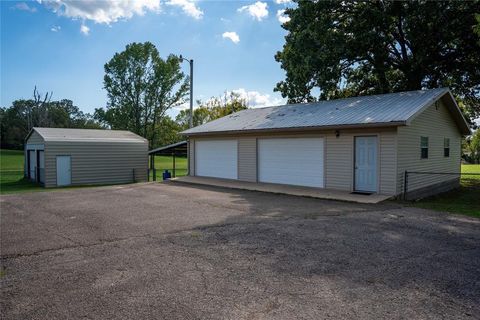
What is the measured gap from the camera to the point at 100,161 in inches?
811

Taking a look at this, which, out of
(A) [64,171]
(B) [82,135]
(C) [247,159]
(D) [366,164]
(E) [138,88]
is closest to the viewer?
(D) [366,164]

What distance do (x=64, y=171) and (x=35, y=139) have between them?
3.14 m

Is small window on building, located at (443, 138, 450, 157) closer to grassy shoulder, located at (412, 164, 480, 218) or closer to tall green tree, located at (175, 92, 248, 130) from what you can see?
grassy shoulder, located at (412, 164, 480, 218)

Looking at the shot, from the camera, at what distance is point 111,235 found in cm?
667

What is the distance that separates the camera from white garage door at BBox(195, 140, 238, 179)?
55.7 feet

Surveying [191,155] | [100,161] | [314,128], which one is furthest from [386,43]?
[100,161]

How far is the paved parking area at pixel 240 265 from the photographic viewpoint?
3627 millimetres

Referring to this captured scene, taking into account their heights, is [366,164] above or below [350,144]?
below

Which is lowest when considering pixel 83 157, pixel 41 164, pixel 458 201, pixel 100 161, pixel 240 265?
pixel 458 201

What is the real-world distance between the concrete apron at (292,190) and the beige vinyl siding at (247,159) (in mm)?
411

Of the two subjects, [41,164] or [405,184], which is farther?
[41,164]

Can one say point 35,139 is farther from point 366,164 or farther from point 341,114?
point 366,164

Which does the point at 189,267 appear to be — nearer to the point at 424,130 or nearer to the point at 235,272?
the point at 235,272

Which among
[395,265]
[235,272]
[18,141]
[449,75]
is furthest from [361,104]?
[18,141]
